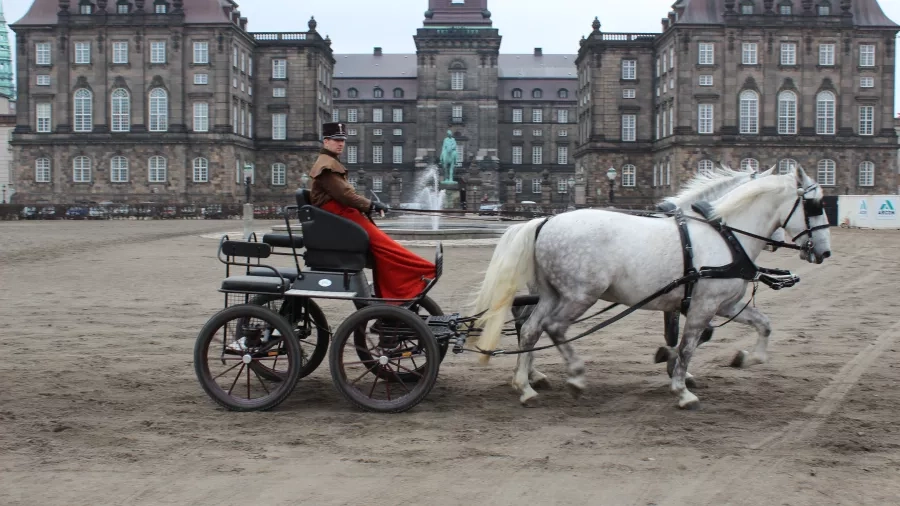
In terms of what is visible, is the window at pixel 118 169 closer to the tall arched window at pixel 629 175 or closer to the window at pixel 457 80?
the tall arched window at pixel 629 175

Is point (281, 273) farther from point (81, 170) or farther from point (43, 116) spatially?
point (43, 116)

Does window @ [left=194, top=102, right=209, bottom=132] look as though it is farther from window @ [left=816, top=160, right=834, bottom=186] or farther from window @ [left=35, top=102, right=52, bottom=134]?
window @ [left=816, top=160, right=834, bottom=186]

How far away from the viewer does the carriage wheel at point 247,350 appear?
7.25m

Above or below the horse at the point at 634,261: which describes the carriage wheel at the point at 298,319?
below

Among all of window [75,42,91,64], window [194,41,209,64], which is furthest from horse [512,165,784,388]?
window [75,42,91,64]

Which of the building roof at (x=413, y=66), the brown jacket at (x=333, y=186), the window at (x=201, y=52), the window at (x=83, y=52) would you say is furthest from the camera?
the building roof at (x=413, y=66)

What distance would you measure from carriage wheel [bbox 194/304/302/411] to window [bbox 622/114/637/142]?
69.5 meters

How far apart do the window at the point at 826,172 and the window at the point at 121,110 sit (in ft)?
166

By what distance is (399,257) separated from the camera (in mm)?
7523

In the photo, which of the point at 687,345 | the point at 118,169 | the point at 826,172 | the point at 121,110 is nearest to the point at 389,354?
the point at 687,345

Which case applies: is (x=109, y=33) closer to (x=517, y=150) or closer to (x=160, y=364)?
(x=517, y=150)

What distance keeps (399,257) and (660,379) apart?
288 cm

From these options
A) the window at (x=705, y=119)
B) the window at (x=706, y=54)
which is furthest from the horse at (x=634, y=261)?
the window at (x=706, y=54)

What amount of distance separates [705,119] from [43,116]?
48.7 m
